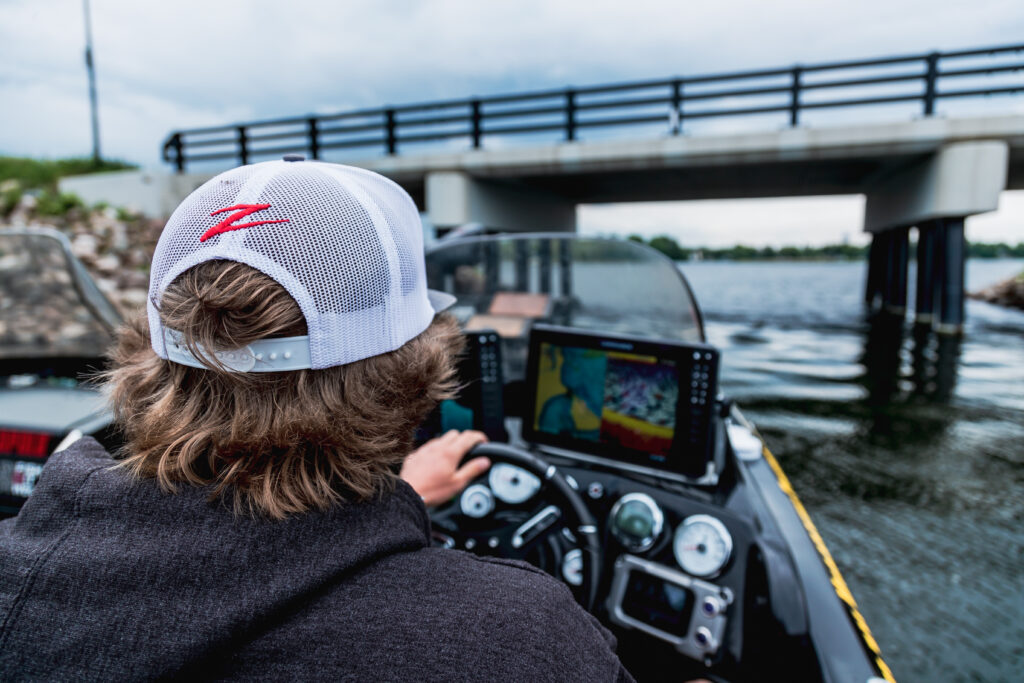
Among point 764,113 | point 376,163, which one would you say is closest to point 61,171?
point 376,163

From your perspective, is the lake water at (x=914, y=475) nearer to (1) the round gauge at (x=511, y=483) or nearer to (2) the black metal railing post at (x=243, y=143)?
(1) the round gauge at (x=511, y=483)

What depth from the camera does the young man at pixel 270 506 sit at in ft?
2.27

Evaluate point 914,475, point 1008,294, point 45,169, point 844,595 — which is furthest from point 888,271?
point 45,169

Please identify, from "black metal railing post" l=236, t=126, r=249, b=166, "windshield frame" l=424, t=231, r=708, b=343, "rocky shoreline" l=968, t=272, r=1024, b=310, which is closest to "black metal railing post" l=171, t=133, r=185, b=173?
"black metal railing post" l=236, t=126, r=249, b=166

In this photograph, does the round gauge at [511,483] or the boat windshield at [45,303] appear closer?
the round gauge at [511,483]

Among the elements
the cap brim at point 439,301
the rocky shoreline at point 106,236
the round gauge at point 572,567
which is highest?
the rocky shoreline at point 106,236

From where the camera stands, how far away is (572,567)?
178cm

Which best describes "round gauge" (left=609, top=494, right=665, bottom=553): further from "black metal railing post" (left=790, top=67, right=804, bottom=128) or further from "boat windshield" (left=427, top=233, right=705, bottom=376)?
"black metal railing post" (left=790, top=67, right=804, bottom=128)

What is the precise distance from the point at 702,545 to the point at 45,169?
A: 22712 millimetres

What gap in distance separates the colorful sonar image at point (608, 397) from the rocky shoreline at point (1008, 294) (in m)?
23.4

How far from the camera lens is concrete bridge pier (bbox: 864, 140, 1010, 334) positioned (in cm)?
1072

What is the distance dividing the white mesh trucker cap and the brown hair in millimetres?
22

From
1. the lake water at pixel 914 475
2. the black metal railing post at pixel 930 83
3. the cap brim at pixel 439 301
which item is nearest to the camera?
the cap brim at pixel 439 301

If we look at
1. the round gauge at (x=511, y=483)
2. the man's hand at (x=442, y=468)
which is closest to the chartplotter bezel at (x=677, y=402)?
the round gauge at (x=511, y=483)
